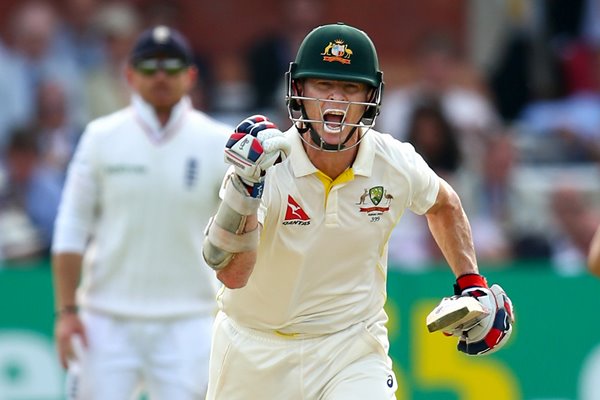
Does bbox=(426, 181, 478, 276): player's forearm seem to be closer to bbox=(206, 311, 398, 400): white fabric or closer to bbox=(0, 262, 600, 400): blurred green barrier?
bbox=(206, 311, 398, 400): white fabric

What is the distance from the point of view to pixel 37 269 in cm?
920

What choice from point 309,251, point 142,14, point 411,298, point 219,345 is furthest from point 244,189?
point 142,14

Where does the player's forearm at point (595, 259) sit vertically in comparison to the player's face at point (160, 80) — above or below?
below

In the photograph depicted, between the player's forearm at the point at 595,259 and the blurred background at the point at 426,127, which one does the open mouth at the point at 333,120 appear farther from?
the blurred background at the point at 426,127

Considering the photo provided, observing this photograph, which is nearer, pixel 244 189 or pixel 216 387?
pixel 244 189

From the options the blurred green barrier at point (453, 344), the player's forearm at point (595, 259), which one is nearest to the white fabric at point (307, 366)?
the player's forearm at point (595, 259)

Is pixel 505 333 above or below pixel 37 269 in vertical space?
above

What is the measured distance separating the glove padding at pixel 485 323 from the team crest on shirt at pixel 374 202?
435 millimetres

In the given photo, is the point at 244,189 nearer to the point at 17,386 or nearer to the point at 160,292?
the point at 160,292

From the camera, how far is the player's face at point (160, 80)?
7562 mm

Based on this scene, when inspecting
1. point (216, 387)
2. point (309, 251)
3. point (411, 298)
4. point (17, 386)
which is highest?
point (309, 251)

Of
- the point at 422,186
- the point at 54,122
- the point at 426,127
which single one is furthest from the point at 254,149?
the point at 54,122

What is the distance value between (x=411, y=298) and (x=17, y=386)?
2.57m

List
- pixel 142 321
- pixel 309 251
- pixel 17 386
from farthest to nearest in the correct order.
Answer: pixel 17 386 < pixel 142 321 < pixel 309 251
